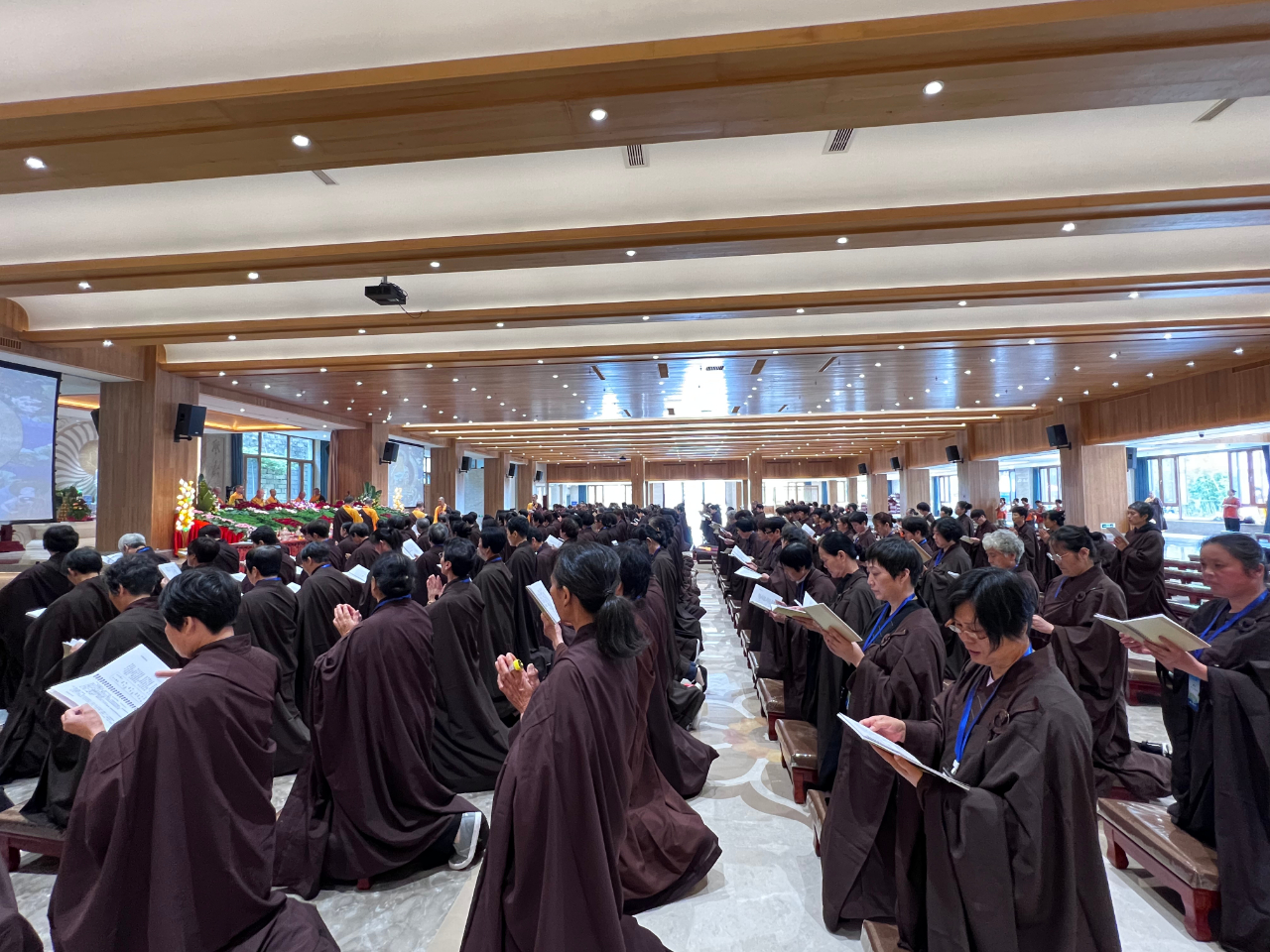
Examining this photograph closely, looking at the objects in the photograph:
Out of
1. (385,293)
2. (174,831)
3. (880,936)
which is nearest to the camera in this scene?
(174,831)

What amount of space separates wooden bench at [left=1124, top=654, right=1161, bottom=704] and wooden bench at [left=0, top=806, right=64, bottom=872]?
25.5 feet

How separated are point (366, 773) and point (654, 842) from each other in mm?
1466

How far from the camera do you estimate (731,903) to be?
3.23 meters

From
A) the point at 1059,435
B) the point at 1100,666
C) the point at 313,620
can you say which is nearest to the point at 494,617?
the point at 313,620

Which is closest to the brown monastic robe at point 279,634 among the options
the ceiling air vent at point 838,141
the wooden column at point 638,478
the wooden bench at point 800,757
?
the wooden bench at point 800,757

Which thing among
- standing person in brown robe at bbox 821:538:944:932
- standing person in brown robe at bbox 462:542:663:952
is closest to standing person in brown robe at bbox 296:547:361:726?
standing person in brown robe at bbox 462:542:663:952

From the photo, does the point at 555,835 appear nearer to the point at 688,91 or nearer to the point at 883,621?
the point at 883,621

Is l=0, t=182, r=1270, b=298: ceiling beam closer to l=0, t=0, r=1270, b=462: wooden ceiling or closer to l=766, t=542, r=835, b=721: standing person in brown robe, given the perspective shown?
l=0, t=0, r=1270, b=462: wooden ceiling

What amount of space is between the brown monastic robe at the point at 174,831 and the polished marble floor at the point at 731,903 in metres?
0.84

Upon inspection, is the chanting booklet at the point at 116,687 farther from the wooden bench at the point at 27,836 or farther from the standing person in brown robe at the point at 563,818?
the wooden bench at the point at 27,836

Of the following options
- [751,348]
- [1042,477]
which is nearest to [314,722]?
[751,348]

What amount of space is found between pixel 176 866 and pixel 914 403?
17.4m

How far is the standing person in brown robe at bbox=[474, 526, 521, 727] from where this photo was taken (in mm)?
5535

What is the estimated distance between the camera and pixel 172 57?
414 cm
